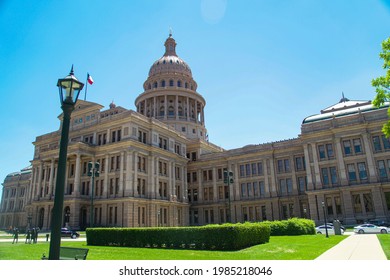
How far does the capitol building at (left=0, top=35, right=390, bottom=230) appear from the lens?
49.1 m

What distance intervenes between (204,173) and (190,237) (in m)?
49.2

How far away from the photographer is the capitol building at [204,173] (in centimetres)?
4906

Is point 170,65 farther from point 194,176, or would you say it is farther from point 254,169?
point 254,169

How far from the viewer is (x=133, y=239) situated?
23.8 metres

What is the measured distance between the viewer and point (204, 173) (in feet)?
228

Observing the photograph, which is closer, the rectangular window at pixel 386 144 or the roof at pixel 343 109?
the rectangular window at pixel 386 144

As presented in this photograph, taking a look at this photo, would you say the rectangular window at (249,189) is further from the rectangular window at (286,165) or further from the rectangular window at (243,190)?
the rectangular window at (286,165)

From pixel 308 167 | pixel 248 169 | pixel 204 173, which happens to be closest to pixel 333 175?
pixel 308 167

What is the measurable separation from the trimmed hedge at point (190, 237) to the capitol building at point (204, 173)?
21.5 m

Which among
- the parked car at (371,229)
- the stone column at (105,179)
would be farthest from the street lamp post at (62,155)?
the stone column at (105,179)

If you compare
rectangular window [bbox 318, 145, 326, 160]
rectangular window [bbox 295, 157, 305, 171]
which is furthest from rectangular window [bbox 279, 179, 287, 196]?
rectangular window [bbox 318, 145, 326, 160]

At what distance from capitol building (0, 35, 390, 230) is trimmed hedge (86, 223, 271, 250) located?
21.5m

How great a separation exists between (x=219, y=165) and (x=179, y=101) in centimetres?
2589

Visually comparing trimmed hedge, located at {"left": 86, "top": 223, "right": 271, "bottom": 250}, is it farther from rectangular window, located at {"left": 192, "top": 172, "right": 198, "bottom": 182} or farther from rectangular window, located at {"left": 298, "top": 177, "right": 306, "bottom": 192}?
rectangular window, located at {"left": 192, "top": 172, "right": 198, "bottom": 182}
